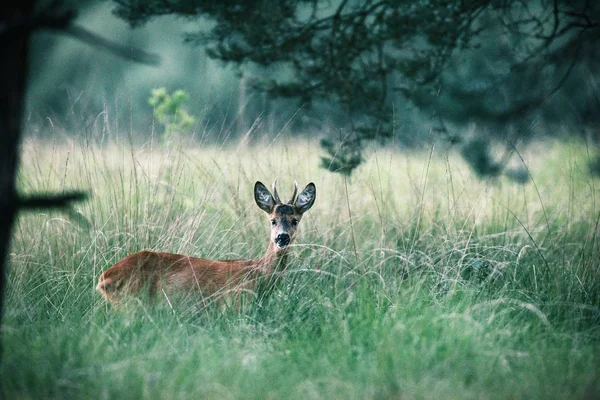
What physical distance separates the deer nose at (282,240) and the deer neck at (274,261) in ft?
0.24

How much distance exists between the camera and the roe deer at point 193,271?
5.01m

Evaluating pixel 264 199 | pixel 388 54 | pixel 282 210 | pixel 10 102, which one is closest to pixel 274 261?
pixel 282 210

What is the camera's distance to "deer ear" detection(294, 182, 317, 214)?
574 centimetres

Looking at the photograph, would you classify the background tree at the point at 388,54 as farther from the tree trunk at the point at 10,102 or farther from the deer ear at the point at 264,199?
the tree trunk at the point at 10,102

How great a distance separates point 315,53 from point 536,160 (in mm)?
7625

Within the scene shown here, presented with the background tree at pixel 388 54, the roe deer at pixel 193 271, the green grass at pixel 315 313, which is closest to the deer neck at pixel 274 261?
the roe deer at pixel 193 271

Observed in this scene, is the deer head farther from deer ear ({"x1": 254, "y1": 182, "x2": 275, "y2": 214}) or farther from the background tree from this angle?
the background tree

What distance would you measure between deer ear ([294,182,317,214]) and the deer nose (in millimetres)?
414

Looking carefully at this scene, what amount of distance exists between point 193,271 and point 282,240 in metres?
0.67

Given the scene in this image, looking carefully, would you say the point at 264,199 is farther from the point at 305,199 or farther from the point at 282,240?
the point at 282,240

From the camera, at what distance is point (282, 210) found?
5.61 m

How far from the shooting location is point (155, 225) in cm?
581

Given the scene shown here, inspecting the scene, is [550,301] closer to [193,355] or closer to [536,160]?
[193,355]

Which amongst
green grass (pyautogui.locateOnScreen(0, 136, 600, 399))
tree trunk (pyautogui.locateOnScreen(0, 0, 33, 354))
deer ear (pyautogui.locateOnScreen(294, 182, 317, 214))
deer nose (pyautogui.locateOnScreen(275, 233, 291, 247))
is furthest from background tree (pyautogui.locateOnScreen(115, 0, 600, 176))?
tree trunk (pyautogui.locateOnScreen(0, 0, 33, 354))
